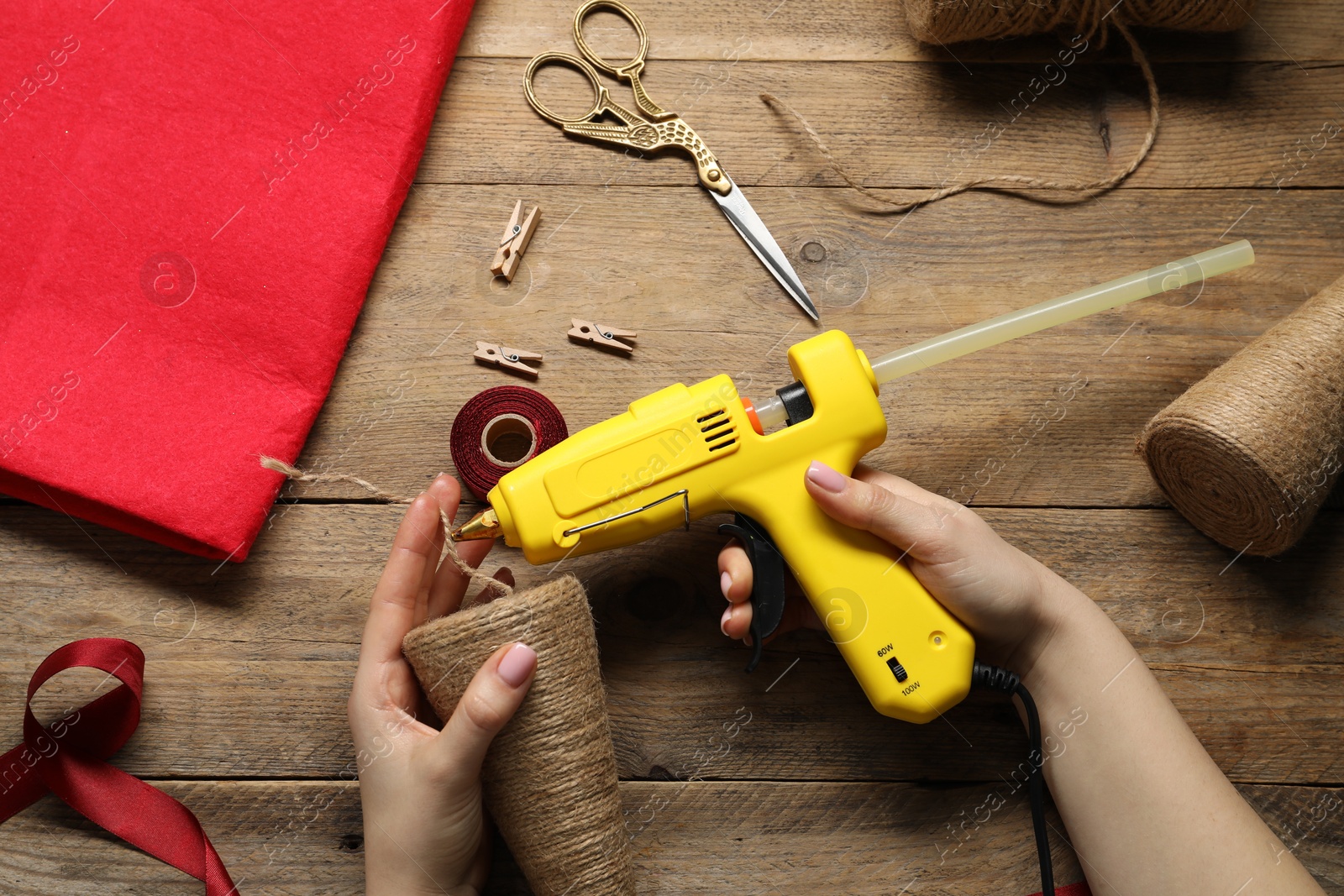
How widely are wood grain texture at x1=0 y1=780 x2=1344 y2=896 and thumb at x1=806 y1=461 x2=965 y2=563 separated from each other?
1.03ft

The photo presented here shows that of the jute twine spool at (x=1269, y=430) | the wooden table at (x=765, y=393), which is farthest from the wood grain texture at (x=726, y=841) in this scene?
the jute twine spool at (x=1269, y=430)

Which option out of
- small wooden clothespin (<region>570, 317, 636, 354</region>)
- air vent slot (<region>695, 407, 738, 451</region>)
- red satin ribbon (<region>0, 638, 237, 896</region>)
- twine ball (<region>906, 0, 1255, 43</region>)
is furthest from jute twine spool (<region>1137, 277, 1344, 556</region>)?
red satin ribbon (<region>0, 638, 237, 896</region>)

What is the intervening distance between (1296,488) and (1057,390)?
0.83ft

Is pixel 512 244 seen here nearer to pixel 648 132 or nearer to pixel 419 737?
pixel 648 132

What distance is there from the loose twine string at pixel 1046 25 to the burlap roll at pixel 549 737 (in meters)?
0.62

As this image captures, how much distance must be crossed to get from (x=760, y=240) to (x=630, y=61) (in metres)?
0.27

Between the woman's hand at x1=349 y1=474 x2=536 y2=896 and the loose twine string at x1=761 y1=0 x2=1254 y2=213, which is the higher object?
the loose twine string at x1=761 y1=0 x2=1254 y2=213

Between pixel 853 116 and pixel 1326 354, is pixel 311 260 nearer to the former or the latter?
pixel 853 116

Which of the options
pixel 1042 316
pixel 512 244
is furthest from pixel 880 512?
pixel 512 244

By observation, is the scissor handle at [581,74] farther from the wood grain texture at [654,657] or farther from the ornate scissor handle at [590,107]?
the wood grain texture at [654,657]

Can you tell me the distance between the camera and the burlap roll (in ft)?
2.55

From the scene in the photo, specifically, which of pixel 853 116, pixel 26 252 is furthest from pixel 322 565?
pixel 853 116

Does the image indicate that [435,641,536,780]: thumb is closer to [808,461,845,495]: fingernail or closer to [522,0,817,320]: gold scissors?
[808,461,845,495]: fingernail

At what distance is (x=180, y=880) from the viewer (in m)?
0.92
